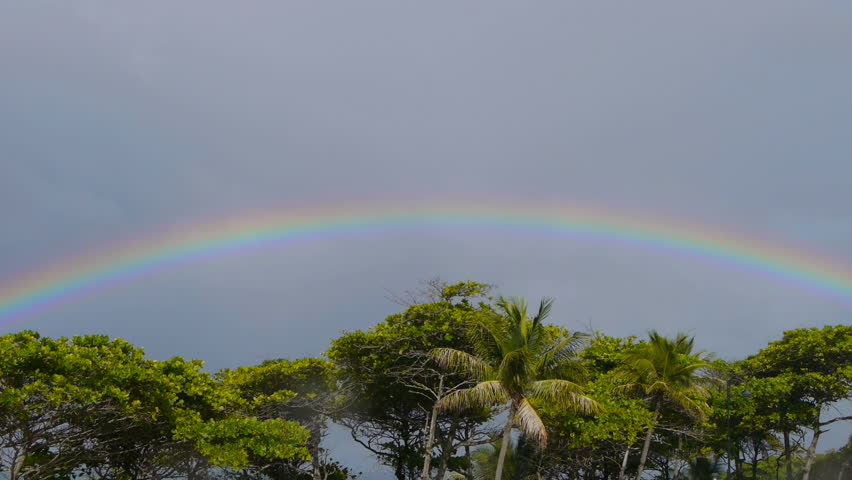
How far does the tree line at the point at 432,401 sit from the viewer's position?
76.2ft

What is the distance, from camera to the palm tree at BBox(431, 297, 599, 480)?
77.7 ft

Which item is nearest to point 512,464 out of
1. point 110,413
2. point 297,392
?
point 297,392

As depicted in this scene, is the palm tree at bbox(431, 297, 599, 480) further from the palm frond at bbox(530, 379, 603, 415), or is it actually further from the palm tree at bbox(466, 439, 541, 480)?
the palm tree at bbox(466, 439, 541, 480)

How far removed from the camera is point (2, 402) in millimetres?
20234

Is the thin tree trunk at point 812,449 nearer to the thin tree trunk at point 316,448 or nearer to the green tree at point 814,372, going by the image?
the green tree at point 814,372

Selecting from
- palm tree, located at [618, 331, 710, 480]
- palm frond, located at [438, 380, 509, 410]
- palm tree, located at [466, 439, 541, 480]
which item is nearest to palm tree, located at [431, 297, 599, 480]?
palm frond, located at [438, 380, 509, 410]

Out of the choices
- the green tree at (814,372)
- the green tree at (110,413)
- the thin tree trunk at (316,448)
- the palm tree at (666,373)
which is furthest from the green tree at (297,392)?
the green tree at (814,372)

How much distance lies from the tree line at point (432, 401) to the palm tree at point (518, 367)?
0.07 metres

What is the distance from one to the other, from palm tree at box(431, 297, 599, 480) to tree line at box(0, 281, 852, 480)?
0.07 meters

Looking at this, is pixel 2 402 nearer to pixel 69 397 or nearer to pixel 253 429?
pixel 69 397

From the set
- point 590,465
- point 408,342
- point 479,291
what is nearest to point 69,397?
point 408,342

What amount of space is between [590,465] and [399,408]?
11.3m

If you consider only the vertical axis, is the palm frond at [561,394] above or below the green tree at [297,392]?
above

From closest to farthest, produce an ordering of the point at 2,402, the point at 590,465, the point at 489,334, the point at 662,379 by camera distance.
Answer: the point at 2,402 → the point at 489,334 → the point at 662,379 → the point at 590,465
